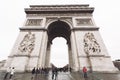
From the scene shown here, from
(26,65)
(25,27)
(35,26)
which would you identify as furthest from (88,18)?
(26,65)

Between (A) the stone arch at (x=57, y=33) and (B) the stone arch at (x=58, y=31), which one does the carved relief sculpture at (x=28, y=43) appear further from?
(B) the stone arch at (x=58, y=31)

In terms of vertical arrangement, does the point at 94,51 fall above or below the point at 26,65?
above

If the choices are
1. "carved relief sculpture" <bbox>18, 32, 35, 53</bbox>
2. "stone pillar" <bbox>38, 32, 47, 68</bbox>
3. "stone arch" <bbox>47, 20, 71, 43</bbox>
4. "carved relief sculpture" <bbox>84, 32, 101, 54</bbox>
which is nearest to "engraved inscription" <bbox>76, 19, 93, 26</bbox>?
"stone arch" <bbox>47, 20, 71, 43</bbox>

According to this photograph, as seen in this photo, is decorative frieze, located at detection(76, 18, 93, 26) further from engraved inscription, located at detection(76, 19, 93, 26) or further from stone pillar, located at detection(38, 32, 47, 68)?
stone pillar, located at detection(38, 32, 47, 68)

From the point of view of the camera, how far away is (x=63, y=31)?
24516mm

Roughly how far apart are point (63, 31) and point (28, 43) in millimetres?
9744

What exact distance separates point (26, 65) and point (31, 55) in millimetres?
1654

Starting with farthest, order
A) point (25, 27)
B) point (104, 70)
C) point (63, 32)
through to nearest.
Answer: point (63, 32) < point (25, 27) < point (104, 70)

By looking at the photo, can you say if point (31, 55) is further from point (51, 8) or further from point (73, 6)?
point (73, 6)

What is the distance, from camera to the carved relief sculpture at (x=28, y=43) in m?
16.3

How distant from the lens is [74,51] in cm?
1667

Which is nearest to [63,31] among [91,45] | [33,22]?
[33,22]

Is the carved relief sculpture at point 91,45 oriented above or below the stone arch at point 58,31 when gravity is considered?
below

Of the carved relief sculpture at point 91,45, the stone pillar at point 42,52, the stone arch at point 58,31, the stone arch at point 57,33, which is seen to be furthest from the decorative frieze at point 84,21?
the stone pillar at point 42,52
